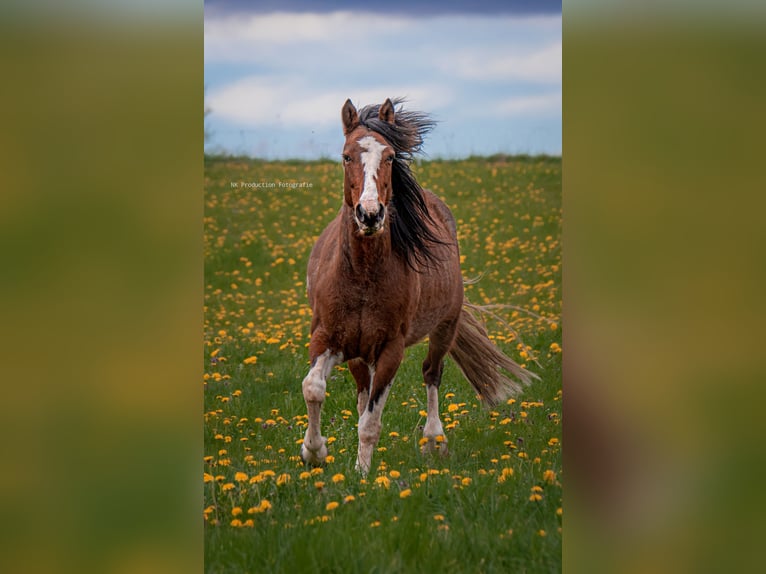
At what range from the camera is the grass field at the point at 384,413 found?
2.85 meters

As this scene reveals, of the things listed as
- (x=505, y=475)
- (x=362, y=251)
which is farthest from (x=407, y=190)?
(x=505, y=475)

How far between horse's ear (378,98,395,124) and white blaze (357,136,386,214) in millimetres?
151

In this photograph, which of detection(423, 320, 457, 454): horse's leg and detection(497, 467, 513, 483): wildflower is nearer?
detection(497, 467, 513, 483): wildflower

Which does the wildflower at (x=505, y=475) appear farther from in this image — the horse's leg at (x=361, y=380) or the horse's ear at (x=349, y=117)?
the horse's ear at (x=349, y=117)

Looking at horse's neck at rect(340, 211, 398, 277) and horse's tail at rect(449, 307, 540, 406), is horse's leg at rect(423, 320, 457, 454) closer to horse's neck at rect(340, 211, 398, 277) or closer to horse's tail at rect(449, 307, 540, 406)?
horse's tail at rect(449, 307, 540, 406)

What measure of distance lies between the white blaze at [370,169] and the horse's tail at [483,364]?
1.30 meters

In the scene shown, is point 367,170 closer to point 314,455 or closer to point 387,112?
point 387,112

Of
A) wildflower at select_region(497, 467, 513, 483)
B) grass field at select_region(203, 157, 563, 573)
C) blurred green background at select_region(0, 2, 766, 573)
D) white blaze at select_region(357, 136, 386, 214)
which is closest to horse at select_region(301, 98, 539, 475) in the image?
white blaze at select_region(357, 136, 386, 214)

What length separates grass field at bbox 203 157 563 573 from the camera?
2.85 m
